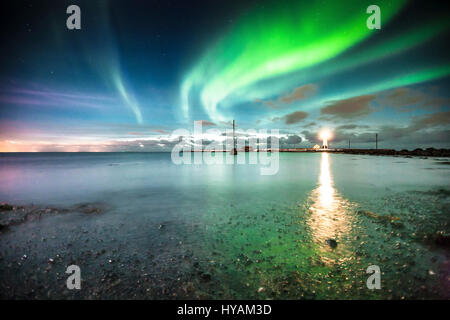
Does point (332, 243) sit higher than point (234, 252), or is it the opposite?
point (332, 243)

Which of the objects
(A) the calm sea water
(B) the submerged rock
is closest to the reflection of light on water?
(A) the calm sea water

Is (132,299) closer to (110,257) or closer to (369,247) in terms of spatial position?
(110,257)

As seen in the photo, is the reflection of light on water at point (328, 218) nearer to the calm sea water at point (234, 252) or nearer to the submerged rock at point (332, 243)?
the calm sea water at point (234, 252)

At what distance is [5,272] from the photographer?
4977mm

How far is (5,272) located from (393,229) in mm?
12810

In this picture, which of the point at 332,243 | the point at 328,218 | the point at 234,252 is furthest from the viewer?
the point at 328,218

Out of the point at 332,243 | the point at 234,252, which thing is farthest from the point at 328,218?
the point at 234,252

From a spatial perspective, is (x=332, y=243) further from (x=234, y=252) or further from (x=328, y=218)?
(x=234, y=252)

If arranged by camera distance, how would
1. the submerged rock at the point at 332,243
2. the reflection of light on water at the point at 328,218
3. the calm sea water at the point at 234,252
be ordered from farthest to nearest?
the reflection of light on water at the point at 328,218 < the submerged rock at the point at 332,243 < the calm sea water at the point at 234,252

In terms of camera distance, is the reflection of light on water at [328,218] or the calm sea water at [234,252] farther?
the reflection of light on water at [328,218]

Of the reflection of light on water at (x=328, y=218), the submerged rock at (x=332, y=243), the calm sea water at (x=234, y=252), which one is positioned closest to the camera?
the calm sea water at (x=234, y=252)

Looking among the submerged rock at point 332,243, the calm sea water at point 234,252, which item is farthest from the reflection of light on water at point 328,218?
the submerged rock at point 332,243

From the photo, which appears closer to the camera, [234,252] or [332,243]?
[234,252]
